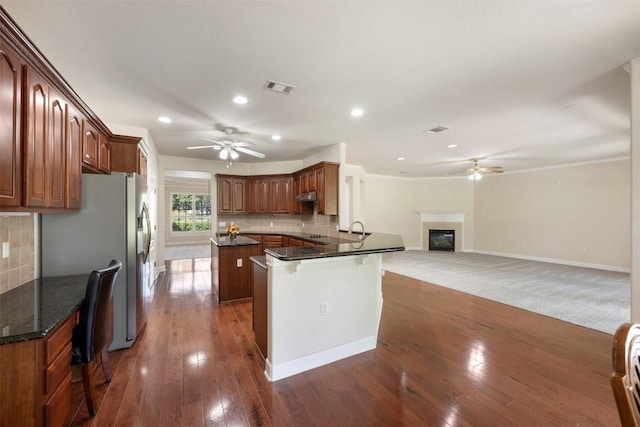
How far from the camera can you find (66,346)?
162cm

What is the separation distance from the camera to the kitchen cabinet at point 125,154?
11.4 feet

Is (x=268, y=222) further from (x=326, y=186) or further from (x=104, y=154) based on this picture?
(x=104, y=154)

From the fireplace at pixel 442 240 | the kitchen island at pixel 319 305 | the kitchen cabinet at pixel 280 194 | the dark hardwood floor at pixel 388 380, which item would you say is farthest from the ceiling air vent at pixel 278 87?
the fireplace at pixel 442 240

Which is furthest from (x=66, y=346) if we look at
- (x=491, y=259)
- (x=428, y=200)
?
(x=428, y=200)

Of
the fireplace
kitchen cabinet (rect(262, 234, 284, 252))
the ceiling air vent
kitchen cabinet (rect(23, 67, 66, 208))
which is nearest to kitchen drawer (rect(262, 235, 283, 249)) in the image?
kitchen cabinet (rect(262, 234, 284, 252))

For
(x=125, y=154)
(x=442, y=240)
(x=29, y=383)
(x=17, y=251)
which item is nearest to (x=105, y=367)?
(x=29, y=383)

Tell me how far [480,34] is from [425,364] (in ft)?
9.34

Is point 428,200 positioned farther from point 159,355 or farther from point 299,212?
point 159,355

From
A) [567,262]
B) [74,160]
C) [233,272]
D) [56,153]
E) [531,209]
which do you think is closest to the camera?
[56,153]

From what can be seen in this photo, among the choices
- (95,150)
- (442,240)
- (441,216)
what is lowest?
(442,240)

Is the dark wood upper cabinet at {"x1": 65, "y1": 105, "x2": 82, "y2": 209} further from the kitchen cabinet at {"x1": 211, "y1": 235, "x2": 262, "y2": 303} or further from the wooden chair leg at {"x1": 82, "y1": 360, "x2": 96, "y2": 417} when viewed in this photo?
the kitchen cabinet at {"x1": 211, "y1": 235, "x2": 262, "y2": 303}

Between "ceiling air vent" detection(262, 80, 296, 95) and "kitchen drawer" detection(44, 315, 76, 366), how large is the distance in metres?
2.50

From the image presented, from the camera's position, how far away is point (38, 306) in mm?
1649

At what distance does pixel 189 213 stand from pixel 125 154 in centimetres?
834
